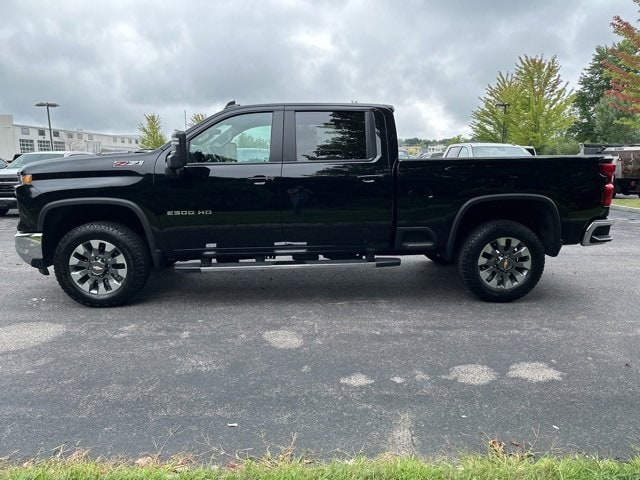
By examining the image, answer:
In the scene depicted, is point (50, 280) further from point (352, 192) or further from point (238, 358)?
point (352, 192)

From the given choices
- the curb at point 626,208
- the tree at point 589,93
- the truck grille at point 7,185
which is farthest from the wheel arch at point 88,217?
the tree at point 589,93

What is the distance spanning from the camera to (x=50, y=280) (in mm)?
6078

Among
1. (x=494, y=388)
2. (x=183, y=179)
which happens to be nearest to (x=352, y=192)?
(x=183, y=179)

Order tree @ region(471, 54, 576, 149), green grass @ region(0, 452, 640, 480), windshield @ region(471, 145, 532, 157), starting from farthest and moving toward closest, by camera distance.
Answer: tree @ region(471, 54, 576, 149)
windshield @ region(471, 145, 532, 157)
green grass @ region(0, 452, 640, 480)

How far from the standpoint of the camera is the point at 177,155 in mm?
4652

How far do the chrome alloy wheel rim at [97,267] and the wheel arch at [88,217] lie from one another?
303 mm

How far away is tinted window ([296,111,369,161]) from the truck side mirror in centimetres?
111

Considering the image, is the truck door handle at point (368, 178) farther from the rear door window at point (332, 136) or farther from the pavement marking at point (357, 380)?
the pavement marking at point (357, 380)

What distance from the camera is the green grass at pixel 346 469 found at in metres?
2.30

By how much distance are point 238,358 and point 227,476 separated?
1.49 m

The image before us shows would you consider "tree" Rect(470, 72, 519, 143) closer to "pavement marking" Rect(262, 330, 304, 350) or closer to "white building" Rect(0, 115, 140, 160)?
"pavement marking" Rect(262, 330, 304, 350)

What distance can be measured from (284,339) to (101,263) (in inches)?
83.8

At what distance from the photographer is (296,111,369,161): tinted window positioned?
4938mm

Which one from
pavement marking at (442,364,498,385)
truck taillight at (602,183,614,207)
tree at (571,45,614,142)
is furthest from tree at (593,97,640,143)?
pavement marking at (442,364,498,385)
